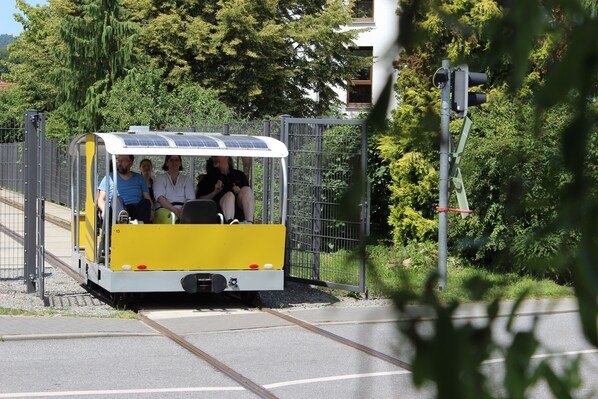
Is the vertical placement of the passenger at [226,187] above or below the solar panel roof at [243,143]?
below

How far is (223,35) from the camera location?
3856 centimetres

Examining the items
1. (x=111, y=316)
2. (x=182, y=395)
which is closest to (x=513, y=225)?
(x=182, y=395)

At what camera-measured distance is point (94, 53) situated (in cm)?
3709

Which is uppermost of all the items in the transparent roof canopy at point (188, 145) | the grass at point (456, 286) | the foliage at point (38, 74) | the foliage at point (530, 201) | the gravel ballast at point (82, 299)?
the foliage at point (38, 74)

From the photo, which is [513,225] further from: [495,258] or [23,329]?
[23,329]

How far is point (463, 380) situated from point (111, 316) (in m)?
11.1

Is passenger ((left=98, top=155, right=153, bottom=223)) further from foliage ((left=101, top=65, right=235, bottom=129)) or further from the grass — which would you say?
the grass

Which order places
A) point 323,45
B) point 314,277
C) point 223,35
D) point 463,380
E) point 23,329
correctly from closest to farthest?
1. point 463,380
2. point 23,329
3. point 314,277
4. point 223,35
5. point 323,45

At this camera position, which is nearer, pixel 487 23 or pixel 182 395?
pixel 487 23

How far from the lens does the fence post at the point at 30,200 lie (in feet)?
44.5

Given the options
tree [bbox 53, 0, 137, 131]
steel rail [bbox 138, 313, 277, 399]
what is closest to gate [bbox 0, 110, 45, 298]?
steel rail [bbox 138, 313, 277, 399]

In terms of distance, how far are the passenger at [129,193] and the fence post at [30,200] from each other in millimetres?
1400

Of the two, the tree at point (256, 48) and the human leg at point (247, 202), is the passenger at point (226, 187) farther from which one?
the tree at point (256, 48)

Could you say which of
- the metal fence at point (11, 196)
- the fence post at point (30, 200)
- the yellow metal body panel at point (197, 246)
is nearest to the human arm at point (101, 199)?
the yellow metal body panel at point (197, 246)
